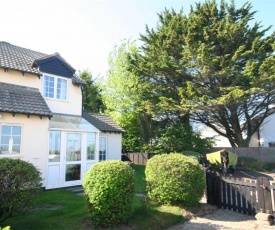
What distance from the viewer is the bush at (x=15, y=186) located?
20.4 feet

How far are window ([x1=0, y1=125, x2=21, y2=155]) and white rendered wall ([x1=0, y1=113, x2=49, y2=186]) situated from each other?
0.19 m

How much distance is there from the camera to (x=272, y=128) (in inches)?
1172

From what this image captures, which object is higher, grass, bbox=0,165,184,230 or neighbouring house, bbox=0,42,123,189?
neighbouring house, bbox=0,42,123,189

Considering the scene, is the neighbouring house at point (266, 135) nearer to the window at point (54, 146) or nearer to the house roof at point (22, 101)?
the window at point (54, 146)

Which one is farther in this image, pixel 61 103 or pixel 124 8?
pixel 61 103

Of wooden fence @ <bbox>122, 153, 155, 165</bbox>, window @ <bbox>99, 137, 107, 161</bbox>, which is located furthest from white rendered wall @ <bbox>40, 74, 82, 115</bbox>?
wooden fence @ <bbox>122, 153, 155, 165</bbox>

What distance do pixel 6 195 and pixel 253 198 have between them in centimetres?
801

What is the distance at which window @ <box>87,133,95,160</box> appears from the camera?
48.2 feet

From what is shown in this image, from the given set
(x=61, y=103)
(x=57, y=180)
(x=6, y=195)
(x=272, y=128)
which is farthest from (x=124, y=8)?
(x=272, y=128)

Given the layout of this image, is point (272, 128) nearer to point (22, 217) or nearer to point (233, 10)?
point (233, 10)

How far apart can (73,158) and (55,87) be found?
475 cm

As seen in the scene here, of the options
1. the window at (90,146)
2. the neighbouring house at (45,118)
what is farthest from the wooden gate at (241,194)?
the neighbouring house at (45,118)

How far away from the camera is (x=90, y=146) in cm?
1483

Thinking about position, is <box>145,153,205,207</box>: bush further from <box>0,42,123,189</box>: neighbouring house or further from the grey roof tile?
the grey roof tile
